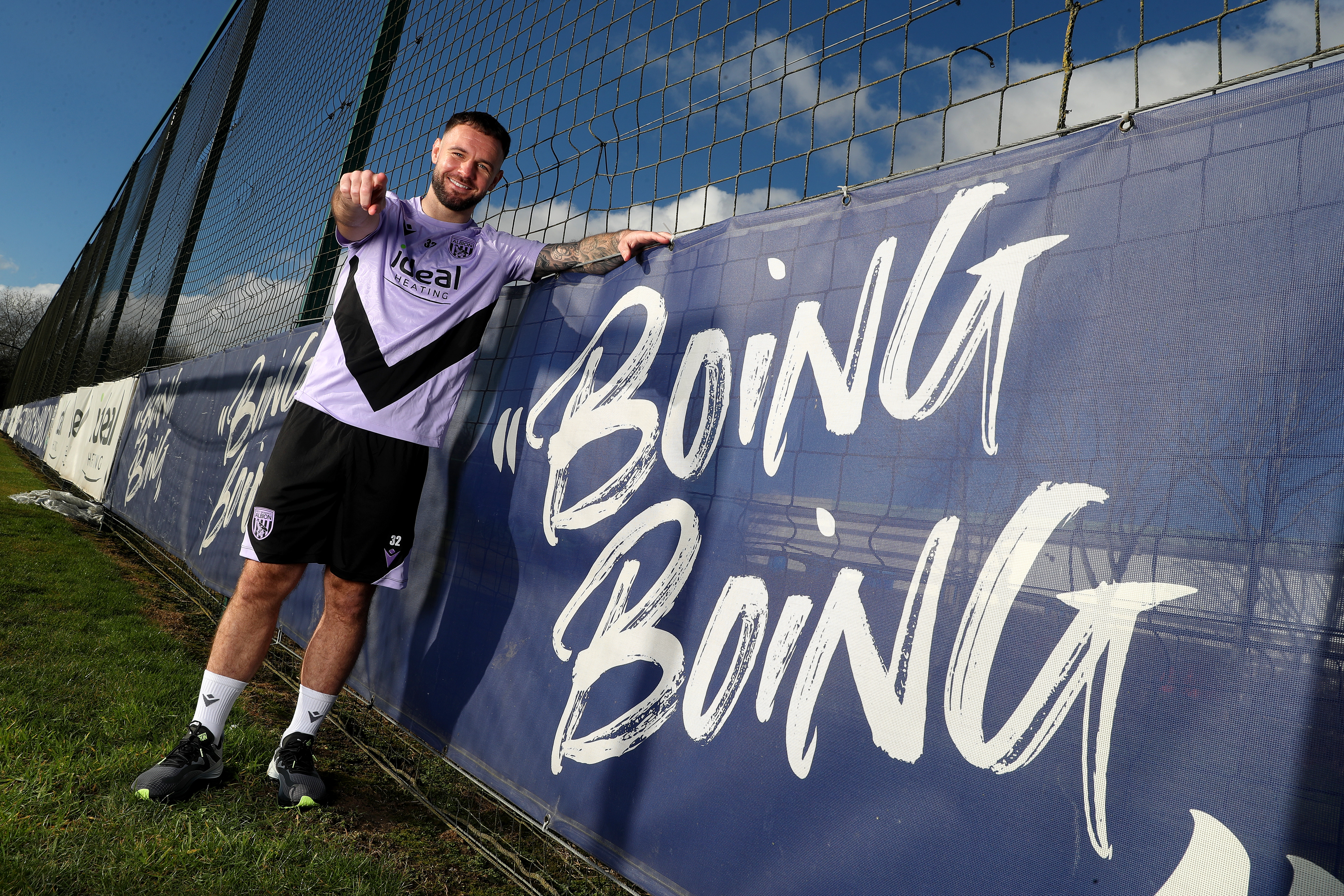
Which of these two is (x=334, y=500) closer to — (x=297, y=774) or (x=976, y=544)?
(x=297, y=774)

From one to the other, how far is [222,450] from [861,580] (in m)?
4.12

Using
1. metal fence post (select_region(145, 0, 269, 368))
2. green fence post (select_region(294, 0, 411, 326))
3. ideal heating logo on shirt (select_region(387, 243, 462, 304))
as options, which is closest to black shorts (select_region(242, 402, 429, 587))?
Answer: ideal heating logo on shirt (select_region(387, 243, 462, 304))

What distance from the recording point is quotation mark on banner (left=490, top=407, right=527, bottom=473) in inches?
85.2

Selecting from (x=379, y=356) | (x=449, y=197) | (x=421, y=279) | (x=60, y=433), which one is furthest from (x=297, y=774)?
(x=60, y=433)

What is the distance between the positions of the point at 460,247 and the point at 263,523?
0.93m

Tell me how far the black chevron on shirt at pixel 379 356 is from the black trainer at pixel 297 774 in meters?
0.87

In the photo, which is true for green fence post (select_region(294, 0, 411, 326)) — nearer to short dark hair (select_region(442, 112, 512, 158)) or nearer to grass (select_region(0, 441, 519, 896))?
grass (select_region(0, 441, 519, 896))

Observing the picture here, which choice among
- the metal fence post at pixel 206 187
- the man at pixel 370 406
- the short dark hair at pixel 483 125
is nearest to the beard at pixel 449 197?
the man at pixel 370 406

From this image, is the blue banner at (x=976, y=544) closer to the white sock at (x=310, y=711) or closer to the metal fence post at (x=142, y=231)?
the white sock at (x=310, y=711)

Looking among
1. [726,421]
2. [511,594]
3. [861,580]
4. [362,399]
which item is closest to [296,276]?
[362,399]

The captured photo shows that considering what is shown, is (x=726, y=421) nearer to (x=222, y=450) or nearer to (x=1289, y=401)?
(x=1289, y=401)

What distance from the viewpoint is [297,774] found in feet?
5.99

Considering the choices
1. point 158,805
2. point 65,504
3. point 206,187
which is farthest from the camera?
point 206,187

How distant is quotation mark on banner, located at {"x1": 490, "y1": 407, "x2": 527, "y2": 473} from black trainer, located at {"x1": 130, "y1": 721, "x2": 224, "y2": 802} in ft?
3.15
